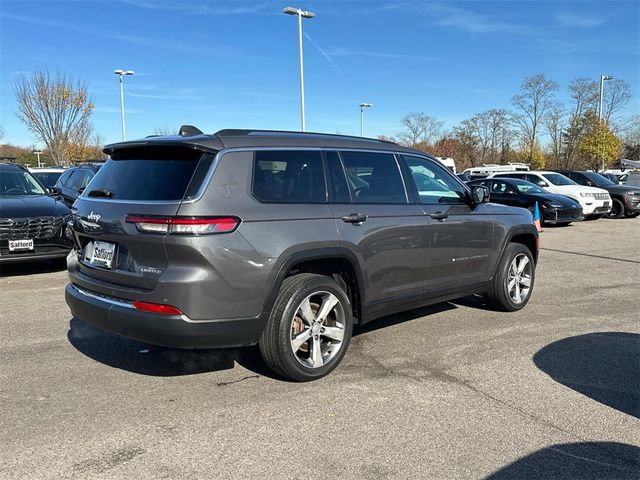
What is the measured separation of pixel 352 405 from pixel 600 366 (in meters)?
2.21

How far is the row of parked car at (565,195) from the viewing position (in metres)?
15.5

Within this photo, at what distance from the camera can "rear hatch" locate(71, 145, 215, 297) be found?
3574mm

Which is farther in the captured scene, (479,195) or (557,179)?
(557,179)

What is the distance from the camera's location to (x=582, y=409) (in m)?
3.68

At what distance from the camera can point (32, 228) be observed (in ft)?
26.1

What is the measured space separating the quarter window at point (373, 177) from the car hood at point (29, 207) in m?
5.63

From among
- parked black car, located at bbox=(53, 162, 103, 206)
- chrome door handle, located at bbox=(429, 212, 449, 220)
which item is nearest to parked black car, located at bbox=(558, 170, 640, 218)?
chrome door handle, located at bbox=(429, 212, 449, 220)

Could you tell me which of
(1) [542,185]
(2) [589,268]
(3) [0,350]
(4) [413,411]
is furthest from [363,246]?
(1) [542,185]

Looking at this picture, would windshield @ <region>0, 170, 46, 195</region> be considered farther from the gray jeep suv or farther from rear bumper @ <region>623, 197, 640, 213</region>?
rear bumper @ <region>623, 197, 640, 213</region>

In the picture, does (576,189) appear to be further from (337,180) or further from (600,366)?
(337,180)

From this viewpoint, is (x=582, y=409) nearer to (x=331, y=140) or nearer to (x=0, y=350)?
(x=331, y=140)

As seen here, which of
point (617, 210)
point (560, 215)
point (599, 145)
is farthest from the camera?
point (599, 145)

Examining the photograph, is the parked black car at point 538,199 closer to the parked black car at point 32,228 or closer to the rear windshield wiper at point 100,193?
the parked black car at point 32,228

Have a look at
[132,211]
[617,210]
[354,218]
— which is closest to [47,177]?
[132,211]
